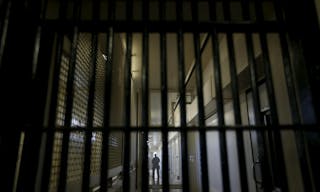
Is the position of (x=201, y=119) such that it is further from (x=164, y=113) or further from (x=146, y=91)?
(x=146, y=91)

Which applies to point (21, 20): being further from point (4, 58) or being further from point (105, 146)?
point (105, 146)

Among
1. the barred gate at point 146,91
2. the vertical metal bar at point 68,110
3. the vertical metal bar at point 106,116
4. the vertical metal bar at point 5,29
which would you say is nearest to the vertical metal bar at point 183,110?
the barred gate at point 146,91

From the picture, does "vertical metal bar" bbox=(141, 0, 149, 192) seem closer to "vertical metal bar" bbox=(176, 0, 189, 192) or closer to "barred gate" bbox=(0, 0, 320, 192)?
"barred gate" bbox=(0, 0, 320, 192)

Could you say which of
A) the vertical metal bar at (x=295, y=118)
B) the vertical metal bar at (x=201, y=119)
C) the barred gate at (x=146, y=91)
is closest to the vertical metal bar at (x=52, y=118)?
the barred gate at (x=146, y=91)

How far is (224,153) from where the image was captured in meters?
1.05

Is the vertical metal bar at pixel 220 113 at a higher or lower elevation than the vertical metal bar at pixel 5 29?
lower

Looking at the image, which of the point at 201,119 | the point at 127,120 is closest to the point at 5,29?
the point at 127,120

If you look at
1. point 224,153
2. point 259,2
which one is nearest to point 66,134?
point 224,153

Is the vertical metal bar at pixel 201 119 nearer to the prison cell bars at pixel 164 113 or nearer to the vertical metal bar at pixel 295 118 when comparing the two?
the prison cell bars at pixel 164 113

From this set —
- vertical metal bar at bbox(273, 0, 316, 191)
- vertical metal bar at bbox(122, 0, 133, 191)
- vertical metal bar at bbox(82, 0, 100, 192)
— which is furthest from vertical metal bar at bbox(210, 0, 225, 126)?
vertical metal bar at bbox(82, 0, 100, 192)

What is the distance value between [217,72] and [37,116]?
0.87 m

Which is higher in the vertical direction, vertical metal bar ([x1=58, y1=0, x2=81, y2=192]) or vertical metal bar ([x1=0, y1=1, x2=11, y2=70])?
vertical metal bar ([x1=0, y1=1, x2=11, y2=70])

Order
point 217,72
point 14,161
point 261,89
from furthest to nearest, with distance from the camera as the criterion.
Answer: point 261,89, point 217,72, point 14,161

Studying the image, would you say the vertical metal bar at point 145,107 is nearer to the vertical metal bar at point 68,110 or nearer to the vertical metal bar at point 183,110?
the vertical metal bar at point 183,110
